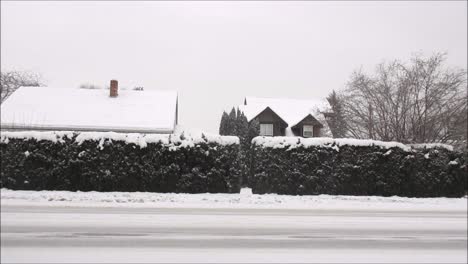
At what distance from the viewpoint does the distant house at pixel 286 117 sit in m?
40.0

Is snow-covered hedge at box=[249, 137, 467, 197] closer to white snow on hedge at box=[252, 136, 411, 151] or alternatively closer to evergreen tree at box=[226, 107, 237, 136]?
white snow on hedge at box=[252, 136, 411, 151]

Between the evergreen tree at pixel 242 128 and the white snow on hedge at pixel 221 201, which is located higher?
the evergreen tree at pixel 242 128

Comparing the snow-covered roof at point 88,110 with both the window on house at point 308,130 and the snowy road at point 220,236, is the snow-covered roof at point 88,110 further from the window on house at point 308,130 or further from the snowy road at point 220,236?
the snowy road at point 220,236

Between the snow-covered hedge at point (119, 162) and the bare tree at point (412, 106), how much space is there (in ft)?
34.3

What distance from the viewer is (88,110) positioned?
2794 centimetres

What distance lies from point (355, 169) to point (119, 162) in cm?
927

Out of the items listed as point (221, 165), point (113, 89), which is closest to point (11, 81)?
point (113, 89)

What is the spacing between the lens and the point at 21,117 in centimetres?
2475

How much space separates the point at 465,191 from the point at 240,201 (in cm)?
954

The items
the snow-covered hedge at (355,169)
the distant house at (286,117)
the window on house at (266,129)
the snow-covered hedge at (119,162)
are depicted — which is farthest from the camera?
the window on house at (266,129)

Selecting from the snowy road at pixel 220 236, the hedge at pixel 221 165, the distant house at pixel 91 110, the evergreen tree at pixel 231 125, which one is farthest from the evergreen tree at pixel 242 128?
the snowy road at pixel 220 236

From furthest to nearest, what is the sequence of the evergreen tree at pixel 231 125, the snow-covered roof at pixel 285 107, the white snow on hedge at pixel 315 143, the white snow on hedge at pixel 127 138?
the snow-covered roof at pixel 285 107 < the evergreen tree at pixel 231 125 < the white snow on hedge at pixel 315 143 < the white snow on hedge at pixel 127 138

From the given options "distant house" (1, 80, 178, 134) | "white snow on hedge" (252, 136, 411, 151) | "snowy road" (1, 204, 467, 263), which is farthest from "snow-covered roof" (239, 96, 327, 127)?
"snowy road" (1, 204, 467, 263)

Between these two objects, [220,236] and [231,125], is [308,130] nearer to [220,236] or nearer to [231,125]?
[231,125]
